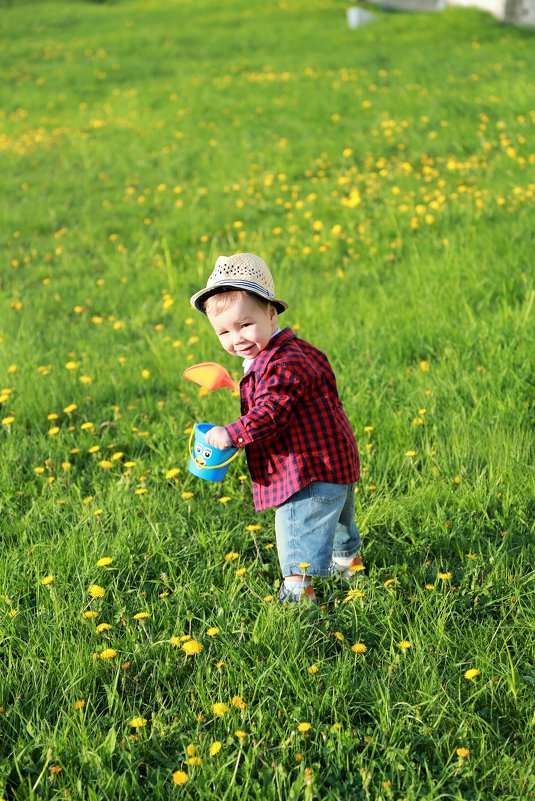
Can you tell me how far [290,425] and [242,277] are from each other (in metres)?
0.46

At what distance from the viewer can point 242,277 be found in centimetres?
235

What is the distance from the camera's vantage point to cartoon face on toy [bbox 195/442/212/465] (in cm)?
242

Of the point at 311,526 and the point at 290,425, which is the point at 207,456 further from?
the point at 311,526

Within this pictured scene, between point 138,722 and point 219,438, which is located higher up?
point 219,438

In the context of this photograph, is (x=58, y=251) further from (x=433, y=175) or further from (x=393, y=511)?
(x=393, y=511)

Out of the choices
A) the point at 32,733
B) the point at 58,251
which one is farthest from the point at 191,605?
the point at 58,251

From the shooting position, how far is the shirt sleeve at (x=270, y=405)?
234 cm

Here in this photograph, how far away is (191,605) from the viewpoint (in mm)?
2510

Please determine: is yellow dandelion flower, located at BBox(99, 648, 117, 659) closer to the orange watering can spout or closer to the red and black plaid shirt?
the red and black plaid shirt

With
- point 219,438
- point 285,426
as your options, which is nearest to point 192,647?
point 219,438

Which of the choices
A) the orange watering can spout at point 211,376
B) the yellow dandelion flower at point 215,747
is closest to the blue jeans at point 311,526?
the orange watering can spout at point 211,376

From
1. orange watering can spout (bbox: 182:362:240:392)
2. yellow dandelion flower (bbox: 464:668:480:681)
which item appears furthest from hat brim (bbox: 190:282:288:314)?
yellow dandelion flower (bbox: 464:668:480:681)

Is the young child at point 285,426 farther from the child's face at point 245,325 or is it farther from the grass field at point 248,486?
the grass field at point 248,486

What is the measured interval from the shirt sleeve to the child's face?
11cm
